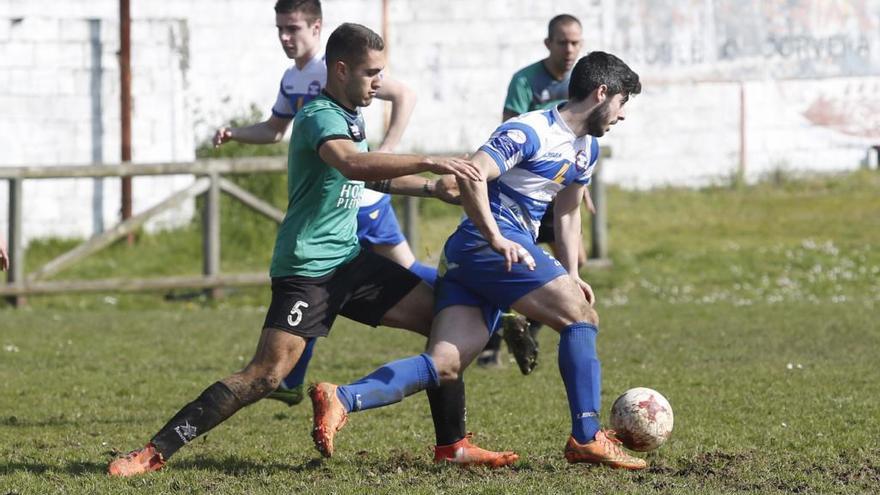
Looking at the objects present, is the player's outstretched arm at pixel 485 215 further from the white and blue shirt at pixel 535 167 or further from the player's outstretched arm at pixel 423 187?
the white and blue shirt at pixel 535 167

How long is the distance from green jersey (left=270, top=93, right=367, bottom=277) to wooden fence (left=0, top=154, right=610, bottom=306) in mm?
8552

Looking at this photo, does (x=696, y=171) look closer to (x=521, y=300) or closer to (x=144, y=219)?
(x=144, y=219)

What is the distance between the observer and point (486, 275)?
21.0 feet

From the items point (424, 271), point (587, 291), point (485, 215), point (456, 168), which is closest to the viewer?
point (456, 168)

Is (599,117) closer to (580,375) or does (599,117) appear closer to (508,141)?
(508,141)

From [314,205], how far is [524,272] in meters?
0.96

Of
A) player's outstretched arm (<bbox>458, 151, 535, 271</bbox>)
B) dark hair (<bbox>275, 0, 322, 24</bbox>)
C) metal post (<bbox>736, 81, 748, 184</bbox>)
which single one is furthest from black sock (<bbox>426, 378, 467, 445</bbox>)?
metal post (<bbox>736, 81, 748, 184</bbox>)

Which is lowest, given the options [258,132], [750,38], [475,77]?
Result: [258,132]

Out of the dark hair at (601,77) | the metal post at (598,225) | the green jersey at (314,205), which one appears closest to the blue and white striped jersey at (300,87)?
the green jersey at (314,205)

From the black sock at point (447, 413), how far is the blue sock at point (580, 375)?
52cm

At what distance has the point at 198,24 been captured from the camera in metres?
19.8

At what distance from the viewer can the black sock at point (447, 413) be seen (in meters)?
6.57

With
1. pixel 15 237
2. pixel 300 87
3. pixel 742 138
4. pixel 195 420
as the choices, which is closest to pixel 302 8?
pixel 300 87

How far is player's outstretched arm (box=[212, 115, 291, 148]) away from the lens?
834 centimetres
